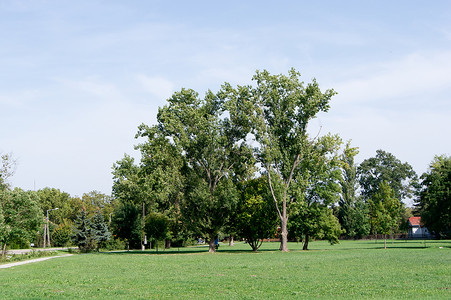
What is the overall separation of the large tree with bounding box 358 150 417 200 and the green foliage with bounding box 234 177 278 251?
7691 cm

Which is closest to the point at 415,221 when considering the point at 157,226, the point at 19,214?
the point at 157,226

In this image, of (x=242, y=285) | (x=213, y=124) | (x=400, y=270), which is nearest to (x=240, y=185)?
(x=213, y=124)

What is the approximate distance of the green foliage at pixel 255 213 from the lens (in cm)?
4872

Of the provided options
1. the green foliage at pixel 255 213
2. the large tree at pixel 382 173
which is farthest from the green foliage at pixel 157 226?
the large tree at pixel 382 173

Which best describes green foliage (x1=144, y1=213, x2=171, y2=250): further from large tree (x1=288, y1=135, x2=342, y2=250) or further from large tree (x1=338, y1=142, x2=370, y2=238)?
large tree (x1=338, y1=142, x2=370, y2=238)

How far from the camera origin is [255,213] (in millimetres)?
48656

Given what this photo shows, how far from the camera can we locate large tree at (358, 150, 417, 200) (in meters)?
120

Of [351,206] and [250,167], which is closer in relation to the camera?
[250,167]

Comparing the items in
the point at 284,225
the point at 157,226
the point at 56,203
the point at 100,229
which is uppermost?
the point at 56,203

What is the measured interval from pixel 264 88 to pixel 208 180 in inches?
463

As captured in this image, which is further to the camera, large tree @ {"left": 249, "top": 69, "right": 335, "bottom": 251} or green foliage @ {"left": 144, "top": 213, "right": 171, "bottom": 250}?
green foliage @ {"left": 144, "top": 213, "right": 171, "bottom": 250}

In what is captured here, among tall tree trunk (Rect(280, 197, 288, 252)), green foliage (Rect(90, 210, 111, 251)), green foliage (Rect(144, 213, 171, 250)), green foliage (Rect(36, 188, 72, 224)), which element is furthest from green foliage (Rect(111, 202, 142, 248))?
green foliage (Rect(36, 188, 72, 224))

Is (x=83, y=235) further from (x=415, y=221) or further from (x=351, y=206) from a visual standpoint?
(x=415, y=221)

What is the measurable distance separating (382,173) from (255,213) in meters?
80.7
